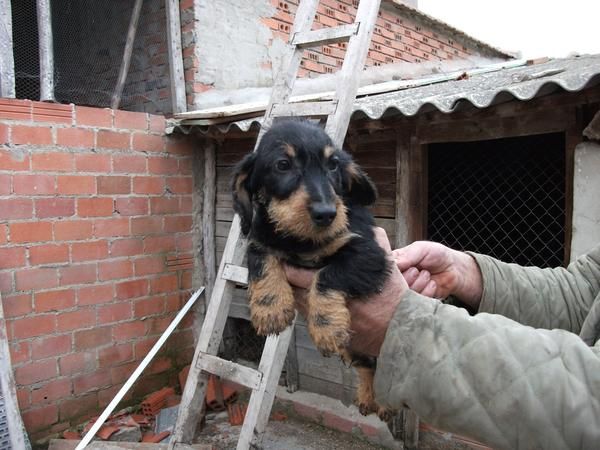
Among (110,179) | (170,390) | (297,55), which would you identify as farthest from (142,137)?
(170,390)

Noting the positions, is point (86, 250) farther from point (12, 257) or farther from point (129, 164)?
point (129, 164)

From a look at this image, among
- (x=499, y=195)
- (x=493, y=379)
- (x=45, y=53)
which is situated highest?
(x=45, y=53)

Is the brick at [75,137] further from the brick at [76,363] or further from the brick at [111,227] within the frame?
the brick at [76,363]

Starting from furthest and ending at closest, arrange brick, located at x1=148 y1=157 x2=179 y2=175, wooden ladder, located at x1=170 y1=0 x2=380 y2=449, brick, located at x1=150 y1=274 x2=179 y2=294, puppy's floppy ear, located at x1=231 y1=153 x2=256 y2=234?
brick, located at x1=150 y1=274 x2=179 y2=294 < brick, located at x1=148 y1=157 x2=179 y2=175 < wooden ladder, located at x1=170 y1=0 x2=380 y2=449 < puppy's floppy ear, located at x1=231 y1=153 x2=256 y2=234

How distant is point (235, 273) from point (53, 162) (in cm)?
209

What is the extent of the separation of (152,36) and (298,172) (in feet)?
16.3

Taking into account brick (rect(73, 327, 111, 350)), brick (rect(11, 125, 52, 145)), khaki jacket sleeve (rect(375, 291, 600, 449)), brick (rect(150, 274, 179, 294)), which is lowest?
brick (rect(73, 327, 111, 350))

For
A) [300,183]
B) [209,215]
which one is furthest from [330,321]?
[209,215]

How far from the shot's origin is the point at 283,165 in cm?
196

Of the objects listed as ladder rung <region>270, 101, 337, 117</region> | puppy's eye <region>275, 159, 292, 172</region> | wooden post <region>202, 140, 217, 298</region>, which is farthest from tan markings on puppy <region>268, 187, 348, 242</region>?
wooden post <region>202, 140, 217, 298</region>

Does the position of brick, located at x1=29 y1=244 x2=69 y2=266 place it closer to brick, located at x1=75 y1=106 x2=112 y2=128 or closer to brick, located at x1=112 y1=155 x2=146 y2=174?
brick, located at x1=112 y1=155 x2=146 y2=174

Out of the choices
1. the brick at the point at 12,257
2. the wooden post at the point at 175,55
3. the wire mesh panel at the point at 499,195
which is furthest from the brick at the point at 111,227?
the wire mesh panel at the point at 499,195

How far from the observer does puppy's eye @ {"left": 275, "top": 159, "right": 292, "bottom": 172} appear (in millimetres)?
1950

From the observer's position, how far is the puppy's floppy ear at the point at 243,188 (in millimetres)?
2195
